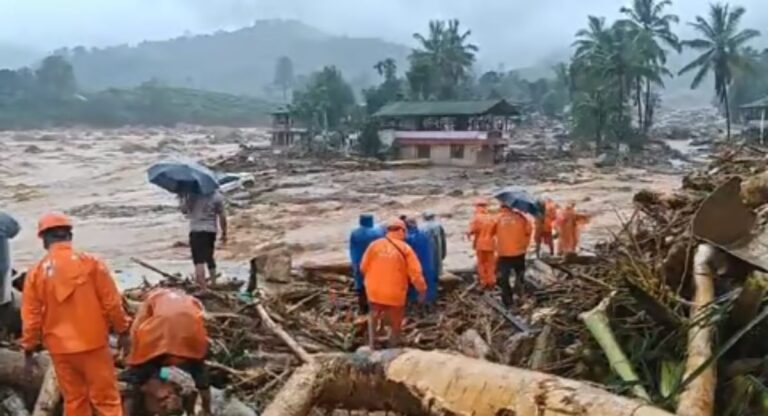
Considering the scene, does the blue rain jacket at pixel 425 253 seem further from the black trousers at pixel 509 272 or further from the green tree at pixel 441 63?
the green tree at pixel 441 63

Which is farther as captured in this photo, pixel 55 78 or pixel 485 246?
pixel 55 78

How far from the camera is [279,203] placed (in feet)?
118

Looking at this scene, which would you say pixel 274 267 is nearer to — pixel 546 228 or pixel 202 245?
pixel 202 245

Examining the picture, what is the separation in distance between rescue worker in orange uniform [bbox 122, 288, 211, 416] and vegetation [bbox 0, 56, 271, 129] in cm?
9133

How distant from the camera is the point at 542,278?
10836mm

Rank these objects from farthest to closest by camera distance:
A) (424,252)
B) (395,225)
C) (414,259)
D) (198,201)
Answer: (424,252) → (198,201) → (395,225) → (414,259)

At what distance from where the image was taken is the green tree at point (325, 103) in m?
62.3

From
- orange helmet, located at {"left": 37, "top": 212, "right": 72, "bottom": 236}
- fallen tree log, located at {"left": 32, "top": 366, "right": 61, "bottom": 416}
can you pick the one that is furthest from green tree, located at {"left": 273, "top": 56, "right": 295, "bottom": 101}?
orange helmet, located at {"left": 37, "top": 212, "right": 72, "bottom": 236}

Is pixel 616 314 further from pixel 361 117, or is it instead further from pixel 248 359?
pixel 361 117

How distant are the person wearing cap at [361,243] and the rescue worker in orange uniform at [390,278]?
875 millimetres

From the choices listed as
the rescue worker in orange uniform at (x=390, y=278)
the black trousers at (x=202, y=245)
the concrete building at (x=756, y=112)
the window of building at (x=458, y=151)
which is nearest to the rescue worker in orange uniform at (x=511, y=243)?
the rescue worker in orange uniform at (x=390, y=278)

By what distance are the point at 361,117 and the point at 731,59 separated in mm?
22874

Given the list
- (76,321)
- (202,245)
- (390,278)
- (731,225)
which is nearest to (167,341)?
(76,321)

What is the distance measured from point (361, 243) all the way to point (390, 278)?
1309mm
